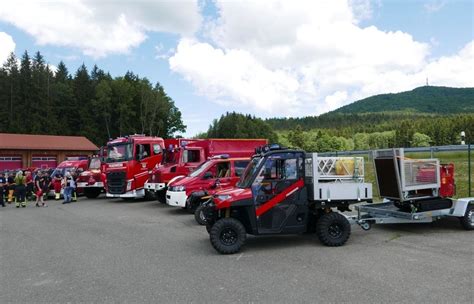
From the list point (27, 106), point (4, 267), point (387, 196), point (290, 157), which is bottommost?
point (4, 267)

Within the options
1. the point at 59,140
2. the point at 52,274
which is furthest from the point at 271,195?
the point at 59,140

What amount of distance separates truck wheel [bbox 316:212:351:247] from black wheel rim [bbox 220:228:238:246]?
1.75 m

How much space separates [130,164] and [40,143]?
4069 centimetres

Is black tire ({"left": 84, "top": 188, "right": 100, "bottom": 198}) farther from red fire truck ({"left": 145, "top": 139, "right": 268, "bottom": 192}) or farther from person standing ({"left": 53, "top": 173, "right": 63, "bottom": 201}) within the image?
red fire truck ({"left": 145, "top": 139, "right": 268, "bottom": 192})

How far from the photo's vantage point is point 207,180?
13.4 metres

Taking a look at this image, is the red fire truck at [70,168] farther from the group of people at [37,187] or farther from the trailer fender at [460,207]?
the trailer fender at [460,207]

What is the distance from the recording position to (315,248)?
795cm

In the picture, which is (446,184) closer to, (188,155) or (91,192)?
(188,155)

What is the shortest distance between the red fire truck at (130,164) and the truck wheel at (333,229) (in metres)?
11.4

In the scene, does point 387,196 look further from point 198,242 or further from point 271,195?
point 198,242

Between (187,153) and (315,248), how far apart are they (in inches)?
381

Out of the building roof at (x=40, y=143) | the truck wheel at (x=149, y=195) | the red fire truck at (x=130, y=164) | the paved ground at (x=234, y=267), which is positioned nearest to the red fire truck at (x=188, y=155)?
the red fire truck at (x=130, y=164)

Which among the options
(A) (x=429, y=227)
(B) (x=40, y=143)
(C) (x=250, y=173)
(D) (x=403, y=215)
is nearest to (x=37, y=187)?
(C) (x=250, y=173)

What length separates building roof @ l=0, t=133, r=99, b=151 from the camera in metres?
48.9
